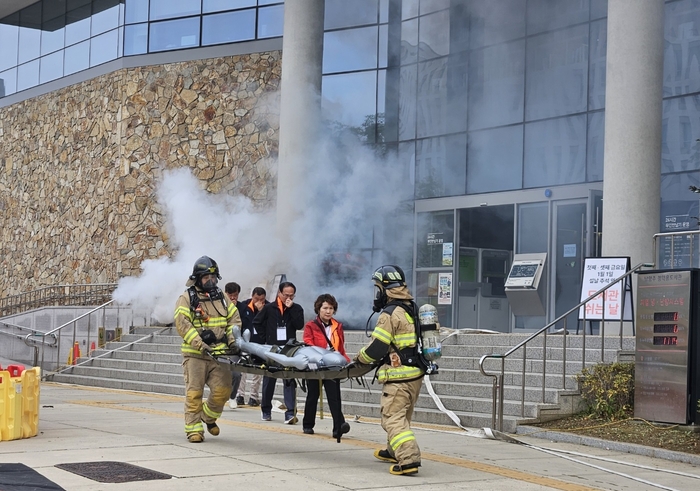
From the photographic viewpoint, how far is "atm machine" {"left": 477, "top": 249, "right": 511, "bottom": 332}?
850 inches

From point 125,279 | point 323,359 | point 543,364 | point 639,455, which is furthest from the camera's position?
point 125,279

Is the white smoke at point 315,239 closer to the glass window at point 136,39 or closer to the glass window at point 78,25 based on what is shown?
the glass window at point 136,39

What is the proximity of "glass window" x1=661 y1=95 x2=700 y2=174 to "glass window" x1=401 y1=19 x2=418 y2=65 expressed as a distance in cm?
667

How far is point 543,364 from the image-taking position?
12.6m

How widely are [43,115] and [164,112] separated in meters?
6.17

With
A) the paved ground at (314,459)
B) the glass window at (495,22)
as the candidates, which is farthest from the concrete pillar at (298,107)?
the paved ground at (314,459)

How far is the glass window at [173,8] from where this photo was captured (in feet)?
89.4

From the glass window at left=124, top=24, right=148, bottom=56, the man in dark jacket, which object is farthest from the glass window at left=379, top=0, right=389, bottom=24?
the man in dark jacket

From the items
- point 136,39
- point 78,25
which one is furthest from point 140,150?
point 78,25

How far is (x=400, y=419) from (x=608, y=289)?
24.7ft

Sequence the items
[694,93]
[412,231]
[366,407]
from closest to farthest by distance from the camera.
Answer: [366,407] < [694,93] < [412,231]

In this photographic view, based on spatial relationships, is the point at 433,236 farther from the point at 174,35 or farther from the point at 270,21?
the point at 174,35

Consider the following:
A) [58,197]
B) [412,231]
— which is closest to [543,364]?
[412,231]

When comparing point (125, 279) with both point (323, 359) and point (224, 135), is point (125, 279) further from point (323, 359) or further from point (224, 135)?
point (323, 359)
